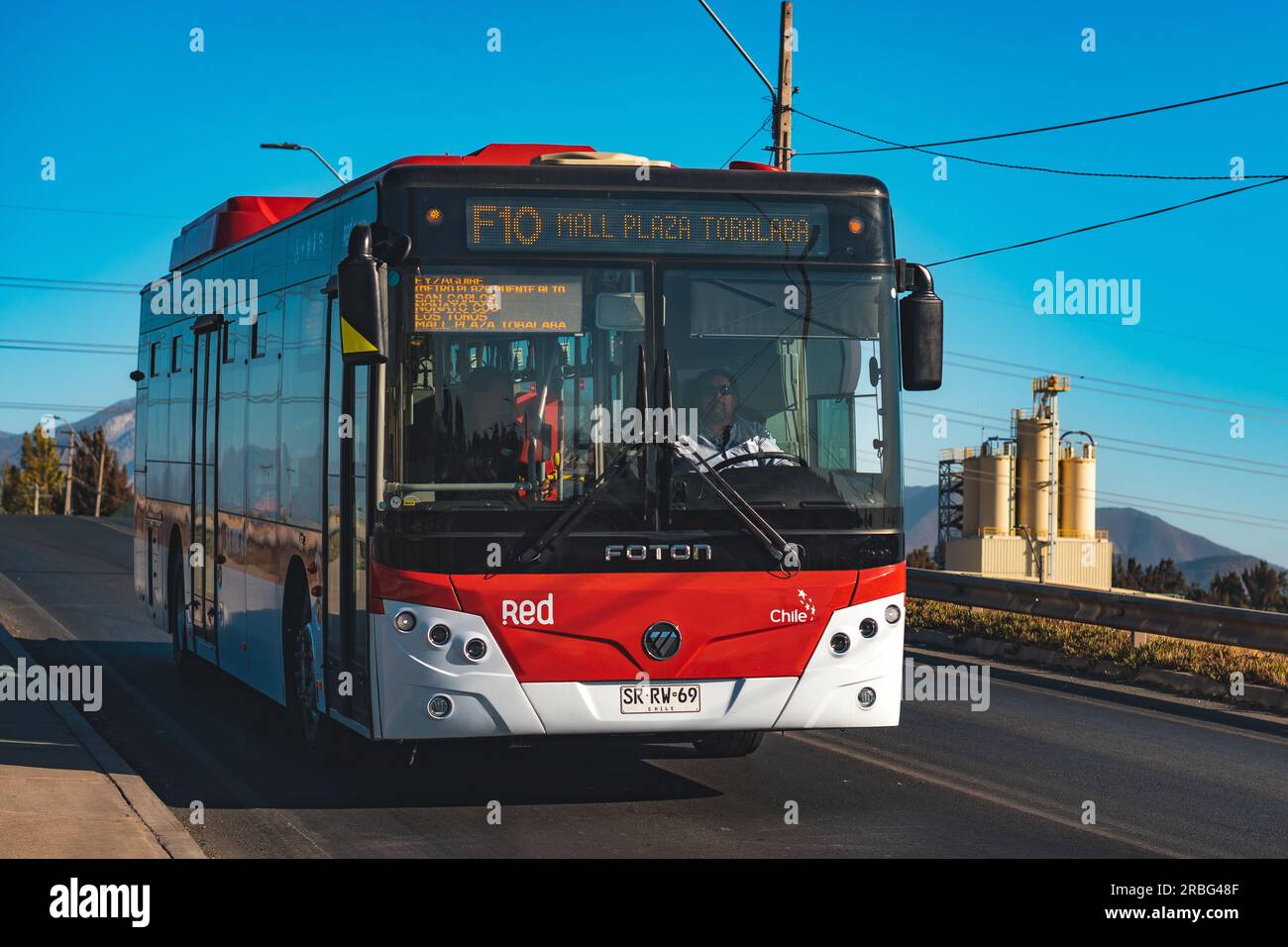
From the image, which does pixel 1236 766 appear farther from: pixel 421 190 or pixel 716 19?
pixel 716 19

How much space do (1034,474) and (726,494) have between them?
98.8m

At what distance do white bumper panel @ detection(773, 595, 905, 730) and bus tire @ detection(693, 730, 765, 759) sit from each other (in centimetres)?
172

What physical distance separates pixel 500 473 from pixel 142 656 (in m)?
10.1

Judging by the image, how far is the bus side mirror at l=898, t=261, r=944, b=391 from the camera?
9281 millimetres

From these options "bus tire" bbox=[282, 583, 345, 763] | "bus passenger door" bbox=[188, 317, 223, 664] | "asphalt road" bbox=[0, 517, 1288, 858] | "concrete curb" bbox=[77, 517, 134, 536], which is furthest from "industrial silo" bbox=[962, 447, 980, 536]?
"bus tire" bbox=[282, 583, 345, 763]

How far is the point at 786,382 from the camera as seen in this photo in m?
9.18

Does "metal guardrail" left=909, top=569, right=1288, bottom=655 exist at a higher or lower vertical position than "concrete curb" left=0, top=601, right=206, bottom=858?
higher

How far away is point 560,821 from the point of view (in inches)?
355

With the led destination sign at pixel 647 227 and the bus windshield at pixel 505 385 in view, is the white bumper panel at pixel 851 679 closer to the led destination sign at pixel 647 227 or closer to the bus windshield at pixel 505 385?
the bus windshield at pixel 505 385

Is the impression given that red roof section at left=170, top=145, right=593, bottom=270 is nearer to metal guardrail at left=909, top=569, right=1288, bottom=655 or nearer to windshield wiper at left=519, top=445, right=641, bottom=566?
windshield wiper at left=519, top=445, right=641, bottom=566

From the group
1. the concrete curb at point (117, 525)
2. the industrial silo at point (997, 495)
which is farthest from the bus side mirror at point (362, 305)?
the industrial silo at point (997, 495)

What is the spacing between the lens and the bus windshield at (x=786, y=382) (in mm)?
9094
